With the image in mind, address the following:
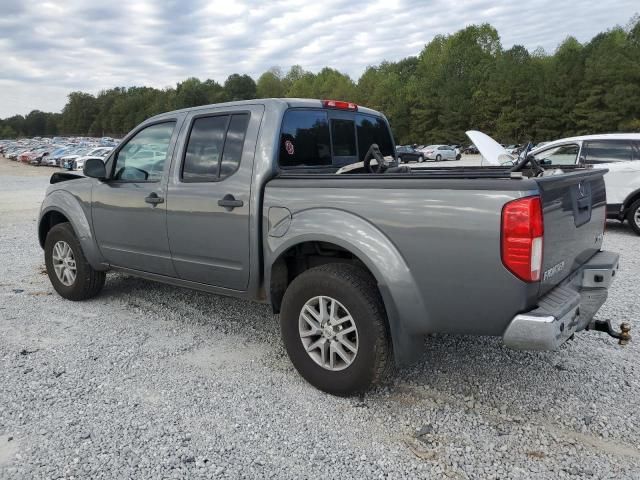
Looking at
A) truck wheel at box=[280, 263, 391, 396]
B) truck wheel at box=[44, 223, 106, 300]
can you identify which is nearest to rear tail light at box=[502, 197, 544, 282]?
truck wheel at box=[280, 263, 391, 396]

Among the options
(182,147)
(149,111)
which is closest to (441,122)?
(182,147)

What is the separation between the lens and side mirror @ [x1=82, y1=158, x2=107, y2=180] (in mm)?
4629

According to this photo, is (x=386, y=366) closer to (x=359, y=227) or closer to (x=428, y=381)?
(x=428, y=381)

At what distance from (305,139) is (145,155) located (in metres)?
1.56

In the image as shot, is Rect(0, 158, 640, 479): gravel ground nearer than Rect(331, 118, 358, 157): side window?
Yes

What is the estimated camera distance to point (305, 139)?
13.3ft

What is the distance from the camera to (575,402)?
3.29m

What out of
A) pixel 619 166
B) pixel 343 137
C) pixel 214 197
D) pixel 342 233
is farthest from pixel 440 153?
pixel 342 233

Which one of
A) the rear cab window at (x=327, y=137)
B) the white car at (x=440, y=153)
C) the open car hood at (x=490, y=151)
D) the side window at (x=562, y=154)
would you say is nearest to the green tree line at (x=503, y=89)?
the white car at (x=440, y=153)

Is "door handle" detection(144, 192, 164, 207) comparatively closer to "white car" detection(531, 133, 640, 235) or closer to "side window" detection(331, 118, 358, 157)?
"side window" detection(331, 118, 358, 157)

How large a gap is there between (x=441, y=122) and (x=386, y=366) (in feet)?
247

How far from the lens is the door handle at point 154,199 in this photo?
4281mm

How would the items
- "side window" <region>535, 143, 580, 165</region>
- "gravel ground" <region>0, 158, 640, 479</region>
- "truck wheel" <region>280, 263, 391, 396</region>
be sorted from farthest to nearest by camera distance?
"side window" <region>535, 143, 580, 165</region>, "truck wheel" <region>280, 263, 391, 396</region>, "gravel ground" <region>0, 158, 640, 479</region>

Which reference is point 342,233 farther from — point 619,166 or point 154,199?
point 619,166
